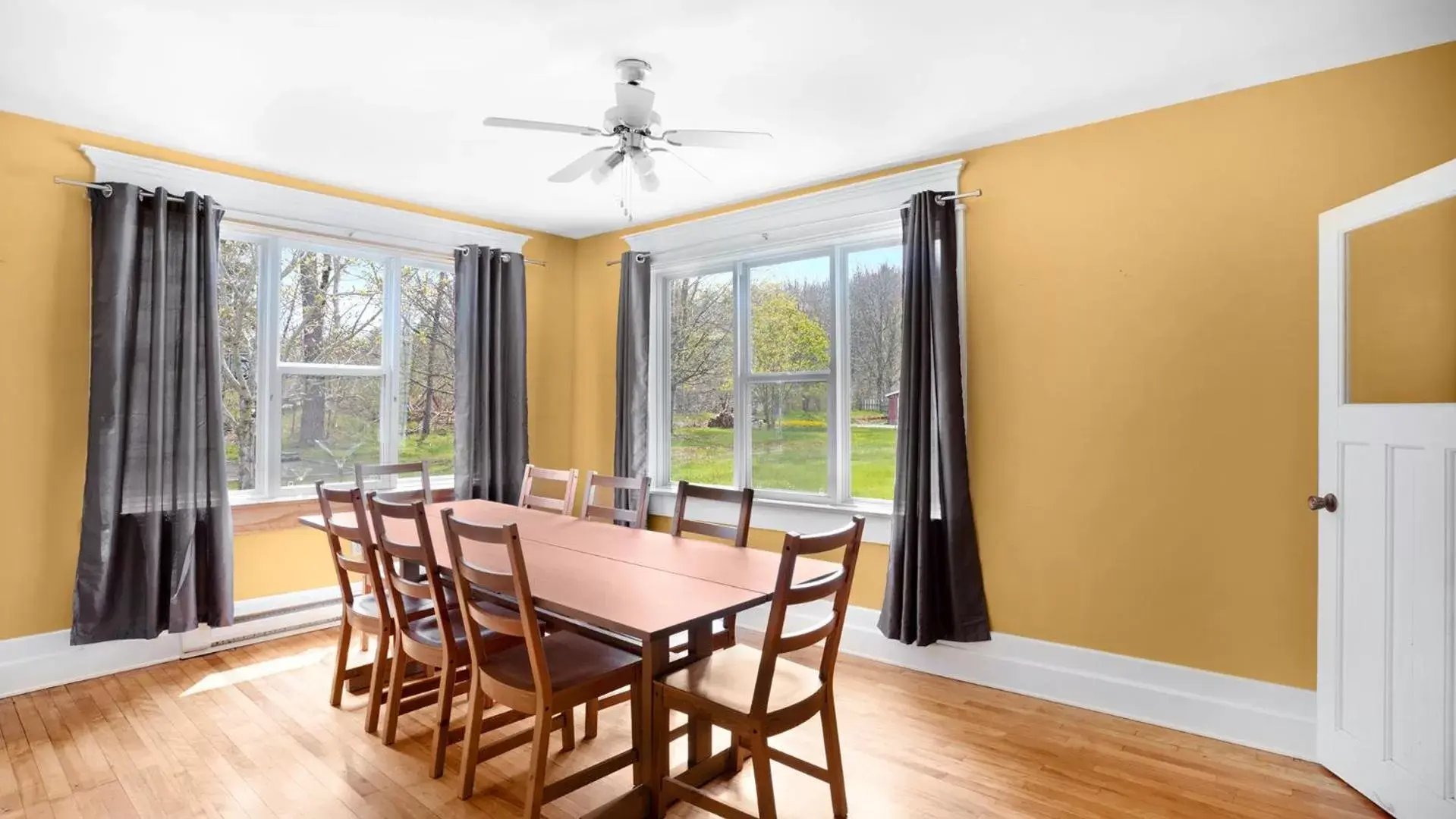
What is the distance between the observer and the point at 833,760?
2.22 m

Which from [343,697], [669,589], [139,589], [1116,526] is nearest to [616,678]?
[669,589]

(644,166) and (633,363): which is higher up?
(644,166)

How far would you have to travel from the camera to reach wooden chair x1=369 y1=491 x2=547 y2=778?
2428mm

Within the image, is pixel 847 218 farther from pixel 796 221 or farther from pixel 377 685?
pixel 377 685

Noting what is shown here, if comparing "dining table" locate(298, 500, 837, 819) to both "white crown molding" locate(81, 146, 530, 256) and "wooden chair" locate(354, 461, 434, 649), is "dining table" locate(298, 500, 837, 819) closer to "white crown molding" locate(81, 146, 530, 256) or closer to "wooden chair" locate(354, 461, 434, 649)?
"wooden chair" locate(354, 461, 434, 649)

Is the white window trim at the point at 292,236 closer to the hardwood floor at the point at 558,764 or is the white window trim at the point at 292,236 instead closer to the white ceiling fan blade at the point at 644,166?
the hardwood floor at the point at 558,764

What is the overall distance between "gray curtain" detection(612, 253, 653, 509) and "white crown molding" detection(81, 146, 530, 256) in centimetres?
91

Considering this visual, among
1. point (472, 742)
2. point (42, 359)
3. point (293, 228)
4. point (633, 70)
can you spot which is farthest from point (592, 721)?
point (293, 228)

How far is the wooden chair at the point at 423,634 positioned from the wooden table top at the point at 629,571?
0.12 metres

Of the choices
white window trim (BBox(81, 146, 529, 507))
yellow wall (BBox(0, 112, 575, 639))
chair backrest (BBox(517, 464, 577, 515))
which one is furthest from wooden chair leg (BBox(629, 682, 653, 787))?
yellow wall (BBox(0, 112, 575, 639))

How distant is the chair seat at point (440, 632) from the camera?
2508 mm

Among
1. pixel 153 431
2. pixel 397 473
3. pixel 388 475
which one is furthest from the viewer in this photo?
pixel 388 475

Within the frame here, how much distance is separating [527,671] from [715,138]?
1963 millimetres

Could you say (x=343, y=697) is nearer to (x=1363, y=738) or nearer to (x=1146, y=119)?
(x=1363, y=738)
